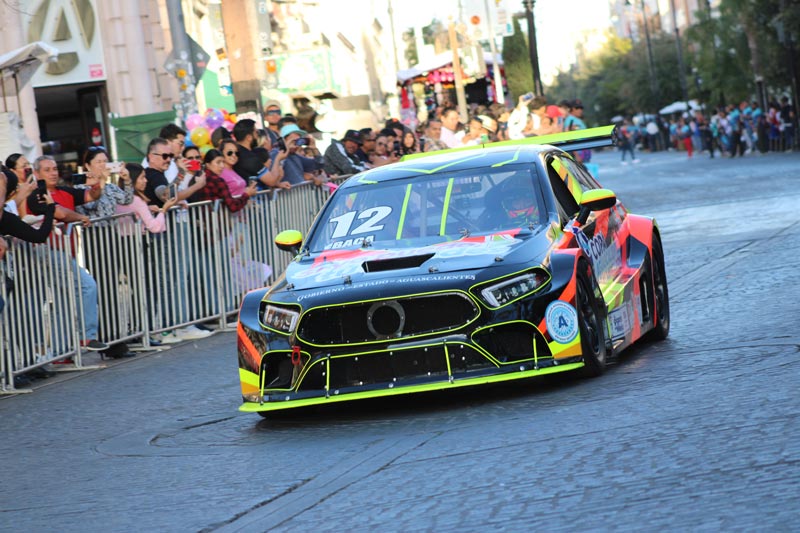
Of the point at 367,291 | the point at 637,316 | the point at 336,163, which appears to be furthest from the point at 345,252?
the point at 336,163

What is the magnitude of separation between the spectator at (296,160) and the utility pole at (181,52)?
1.56 m

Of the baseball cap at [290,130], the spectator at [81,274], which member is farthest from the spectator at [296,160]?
the spectator at [81,274]

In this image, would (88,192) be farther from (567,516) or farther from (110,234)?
(567,516)

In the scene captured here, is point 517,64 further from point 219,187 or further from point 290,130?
point 219,187

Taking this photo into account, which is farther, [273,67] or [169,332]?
[273,67]

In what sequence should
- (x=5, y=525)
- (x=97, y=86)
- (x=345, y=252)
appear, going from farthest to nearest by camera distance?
(x=97, y=86)
(x=345, y=252)
(x=5, y=525)

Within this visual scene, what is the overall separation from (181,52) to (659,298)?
11.1m

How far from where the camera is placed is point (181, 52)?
20.4 metres

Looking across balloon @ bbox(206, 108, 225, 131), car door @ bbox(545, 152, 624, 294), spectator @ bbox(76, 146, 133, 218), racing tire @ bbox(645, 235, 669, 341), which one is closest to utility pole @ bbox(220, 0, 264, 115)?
balloon @ bbox(206, 108, 225, 131)

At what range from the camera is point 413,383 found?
27.9 feet

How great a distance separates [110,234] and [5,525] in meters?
7.31

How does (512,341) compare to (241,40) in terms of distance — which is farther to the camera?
(241,40)

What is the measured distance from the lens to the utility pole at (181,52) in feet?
67.2

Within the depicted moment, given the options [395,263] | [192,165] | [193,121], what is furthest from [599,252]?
[193,121]
